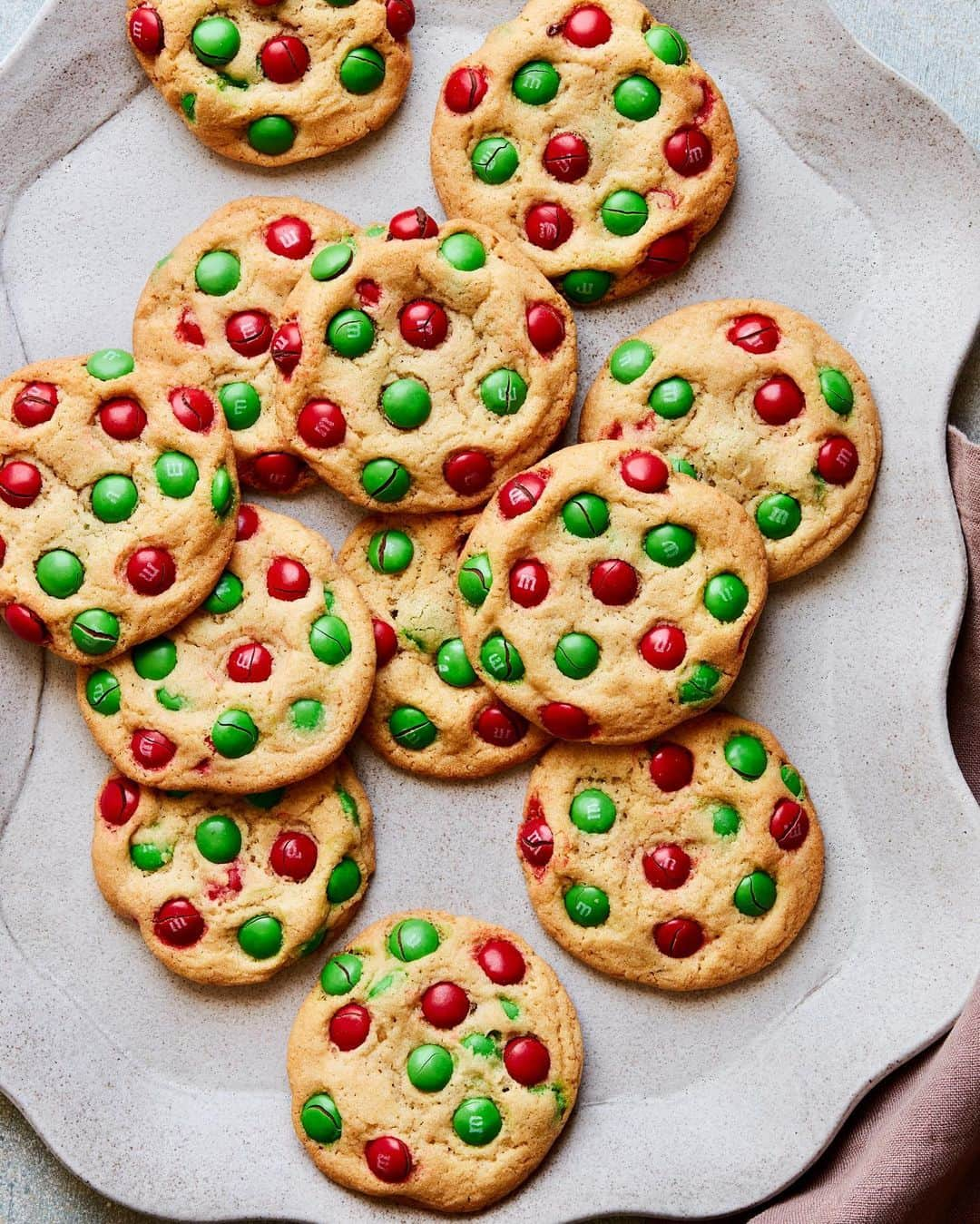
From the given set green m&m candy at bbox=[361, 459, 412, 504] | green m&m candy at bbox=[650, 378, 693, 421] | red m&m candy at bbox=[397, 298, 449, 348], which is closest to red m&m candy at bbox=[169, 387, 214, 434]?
green m&m candy at bbox=[361, 459, 412, 504]

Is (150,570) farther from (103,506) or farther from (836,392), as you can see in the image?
(836,392)

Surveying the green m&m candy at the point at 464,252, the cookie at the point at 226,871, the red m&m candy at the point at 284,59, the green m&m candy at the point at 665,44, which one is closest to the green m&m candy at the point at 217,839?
the cookie at the point at 226,871

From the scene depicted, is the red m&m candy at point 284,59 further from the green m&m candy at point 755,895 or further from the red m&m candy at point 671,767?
the green m&m candy at point 755,895

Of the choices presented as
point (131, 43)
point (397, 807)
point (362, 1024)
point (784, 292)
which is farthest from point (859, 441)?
point (131, 43)

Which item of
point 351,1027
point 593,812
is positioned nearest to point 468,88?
point 593,812

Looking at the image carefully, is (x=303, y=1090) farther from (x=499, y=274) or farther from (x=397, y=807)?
(x=499, y=274)

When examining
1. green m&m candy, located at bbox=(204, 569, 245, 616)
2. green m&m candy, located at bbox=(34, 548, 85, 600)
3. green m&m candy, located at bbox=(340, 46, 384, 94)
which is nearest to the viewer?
green m&m candy, located at bbox=(34, 548, 85, 600)

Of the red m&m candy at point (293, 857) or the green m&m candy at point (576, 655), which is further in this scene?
the red m&m candy at point (293, 857)

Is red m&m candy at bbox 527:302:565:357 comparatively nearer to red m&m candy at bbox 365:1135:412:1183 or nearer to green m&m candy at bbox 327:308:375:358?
green m&m candy at bbox 327:308:375:358
